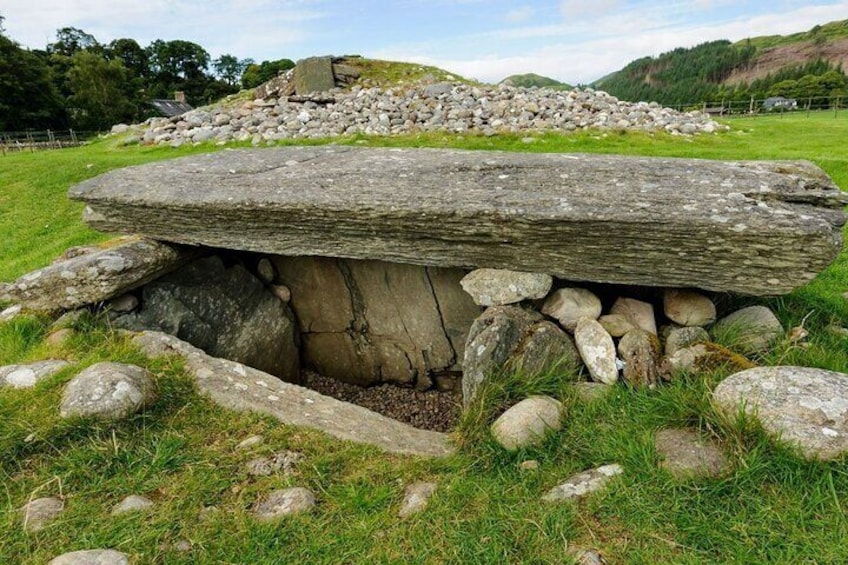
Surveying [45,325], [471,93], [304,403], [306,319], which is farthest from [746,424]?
[471,93]

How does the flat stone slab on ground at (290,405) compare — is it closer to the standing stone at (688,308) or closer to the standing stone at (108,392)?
the standing stone at (108,392)

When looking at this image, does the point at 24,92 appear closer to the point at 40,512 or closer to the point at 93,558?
the point at 40,512

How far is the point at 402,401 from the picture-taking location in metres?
6.66

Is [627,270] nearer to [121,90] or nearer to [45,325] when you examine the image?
[45,325]

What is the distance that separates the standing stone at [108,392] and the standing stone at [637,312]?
160 inches

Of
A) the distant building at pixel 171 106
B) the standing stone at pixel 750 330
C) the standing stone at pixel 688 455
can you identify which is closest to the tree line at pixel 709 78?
the distant building at pixel 171 106

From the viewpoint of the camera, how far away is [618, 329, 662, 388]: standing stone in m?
4.35

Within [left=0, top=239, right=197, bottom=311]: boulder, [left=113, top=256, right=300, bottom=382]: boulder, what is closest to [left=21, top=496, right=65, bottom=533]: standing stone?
[left=113, top=256, right=300, bottom=382]: boulder

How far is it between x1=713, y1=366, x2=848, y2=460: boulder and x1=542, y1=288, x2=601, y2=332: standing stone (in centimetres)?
135

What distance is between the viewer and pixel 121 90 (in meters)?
53.6

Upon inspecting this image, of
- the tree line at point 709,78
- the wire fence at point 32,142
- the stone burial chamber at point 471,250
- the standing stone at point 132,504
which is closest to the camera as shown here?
the standing stone at point 132,504

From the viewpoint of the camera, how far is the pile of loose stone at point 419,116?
1681cm

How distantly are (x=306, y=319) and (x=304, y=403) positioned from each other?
104 inches

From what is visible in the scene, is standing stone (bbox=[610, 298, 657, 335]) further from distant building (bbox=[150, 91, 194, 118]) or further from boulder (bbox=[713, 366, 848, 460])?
distant building (bbox=[150, 91, 194, 118])
